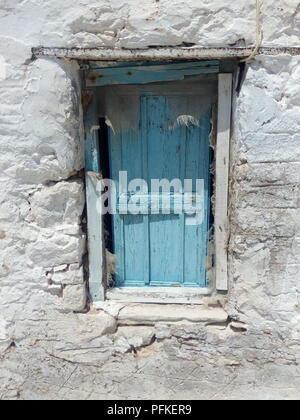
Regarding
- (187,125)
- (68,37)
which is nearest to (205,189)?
(187,125)

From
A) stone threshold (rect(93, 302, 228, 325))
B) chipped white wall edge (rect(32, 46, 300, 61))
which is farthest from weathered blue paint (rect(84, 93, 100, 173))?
stone threshold (rect(93, 302, 228, 325))

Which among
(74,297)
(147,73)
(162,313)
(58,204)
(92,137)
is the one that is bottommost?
(162,313)

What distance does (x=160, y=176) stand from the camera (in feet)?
7.56

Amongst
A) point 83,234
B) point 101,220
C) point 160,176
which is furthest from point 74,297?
point 160,176

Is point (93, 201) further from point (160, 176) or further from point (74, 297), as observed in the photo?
point (74, 297)

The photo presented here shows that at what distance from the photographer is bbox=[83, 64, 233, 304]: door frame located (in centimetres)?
213

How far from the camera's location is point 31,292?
2.32 meters

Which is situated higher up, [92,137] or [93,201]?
[92,137]

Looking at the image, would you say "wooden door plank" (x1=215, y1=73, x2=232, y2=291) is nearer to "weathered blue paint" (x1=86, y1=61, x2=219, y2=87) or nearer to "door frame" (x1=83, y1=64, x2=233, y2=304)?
"door frame" (x1=83, y1=64, x2=233, y2=304)

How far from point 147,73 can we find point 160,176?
1.91ft

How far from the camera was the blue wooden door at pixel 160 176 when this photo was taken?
2.22 m

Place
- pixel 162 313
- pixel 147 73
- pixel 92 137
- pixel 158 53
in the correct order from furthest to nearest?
pixel 162 313, pixel 92 137, pixel 147 73, pixel 158 53

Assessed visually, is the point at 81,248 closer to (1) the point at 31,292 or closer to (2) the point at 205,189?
(1) the point at 31,292

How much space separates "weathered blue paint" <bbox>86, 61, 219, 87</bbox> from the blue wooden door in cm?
10
